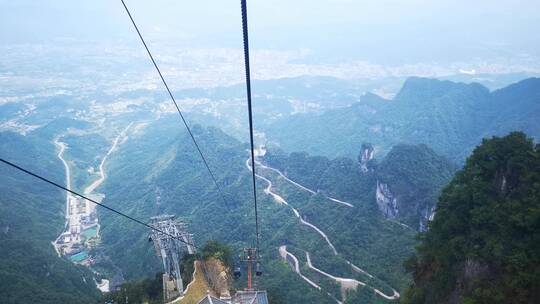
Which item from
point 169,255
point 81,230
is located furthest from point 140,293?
point 81,230

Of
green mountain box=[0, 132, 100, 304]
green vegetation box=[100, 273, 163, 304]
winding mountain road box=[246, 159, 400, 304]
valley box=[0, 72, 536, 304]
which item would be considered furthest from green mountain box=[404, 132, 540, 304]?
green mountain box=[0, 132, 100, 304]

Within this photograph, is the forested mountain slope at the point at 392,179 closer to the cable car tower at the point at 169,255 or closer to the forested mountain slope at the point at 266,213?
the forested mountain slope at the point at 266,213

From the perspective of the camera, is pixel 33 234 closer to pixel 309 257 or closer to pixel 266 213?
pixel 266 213

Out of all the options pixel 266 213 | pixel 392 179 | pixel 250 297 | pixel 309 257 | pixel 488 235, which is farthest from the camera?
pixel 266 213

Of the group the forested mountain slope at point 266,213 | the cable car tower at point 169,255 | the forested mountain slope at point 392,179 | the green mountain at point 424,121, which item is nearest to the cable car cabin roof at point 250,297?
the cable car tower at point 169,255

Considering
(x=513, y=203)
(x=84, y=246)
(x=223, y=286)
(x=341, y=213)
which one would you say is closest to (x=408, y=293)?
(x=513, y=203)

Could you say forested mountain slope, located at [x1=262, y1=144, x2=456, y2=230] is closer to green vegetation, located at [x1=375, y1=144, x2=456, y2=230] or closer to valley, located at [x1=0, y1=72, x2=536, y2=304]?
green vegetation, located at [x1=375, y1=144, x2=456, y2=230]

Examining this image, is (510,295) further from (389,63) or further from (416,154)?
(389,63)
